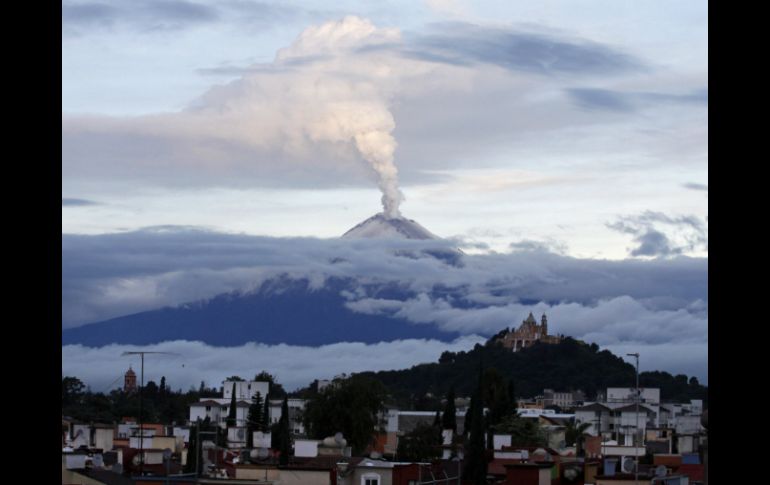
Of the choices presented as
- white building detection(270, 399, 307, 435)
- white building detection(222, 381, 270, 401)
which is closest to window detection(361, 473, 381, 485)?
white building detection(270, 399, 307, 435)

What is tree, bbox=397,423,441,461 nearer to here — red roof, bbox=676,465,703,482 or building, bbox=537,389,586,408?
red roof, bbox=676,465,703,482

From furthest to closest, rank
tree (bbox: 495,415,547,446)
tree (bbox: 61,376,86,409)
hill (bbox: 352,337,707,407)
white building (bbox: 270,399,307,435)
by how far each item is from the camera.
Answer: hill (bbox: 352,337,707,407), tree (bbox: 61,376,86,409), white building (bbox: 270,399,307,435), tree (bbox: 495,415,547,446)

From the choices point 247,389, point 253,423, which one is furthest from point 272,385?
point 253,423

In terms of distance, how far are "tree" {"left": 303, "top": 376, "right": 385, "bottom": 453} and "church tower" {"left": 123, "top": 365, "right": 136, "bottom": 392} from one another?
33940 mm

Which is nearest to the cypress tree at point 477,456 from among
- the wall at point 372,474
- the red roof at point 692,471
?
the wall at point 372,474

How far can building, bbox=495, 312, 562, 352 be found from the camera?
104938 mm

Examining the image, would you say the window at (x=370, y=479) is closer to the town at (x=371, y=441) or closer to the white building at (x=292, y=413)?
the town at (x=371, y=441)

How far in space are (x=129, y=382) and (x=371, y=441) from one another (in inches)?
1641

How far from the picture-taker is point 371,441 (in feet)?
134
